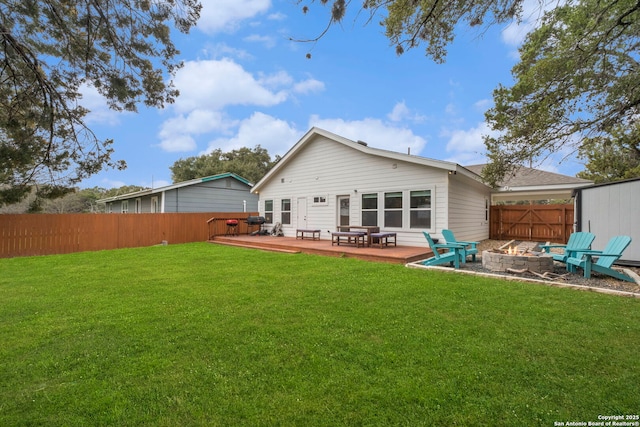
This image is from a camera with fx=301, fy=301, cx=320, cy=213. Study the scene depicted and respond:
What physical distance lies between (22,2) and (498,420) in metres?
6.39

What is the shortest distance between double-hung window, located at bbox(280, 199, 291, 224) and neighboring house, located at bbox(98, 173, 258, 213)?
216 inches

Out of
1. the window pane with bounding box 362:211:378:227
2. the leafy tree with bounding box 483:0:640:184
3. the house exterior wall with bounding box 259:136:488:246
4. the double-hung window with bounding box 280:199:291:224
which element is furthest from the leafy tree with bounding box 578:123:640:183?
the double-hung window with bounding box 280:199:291:224

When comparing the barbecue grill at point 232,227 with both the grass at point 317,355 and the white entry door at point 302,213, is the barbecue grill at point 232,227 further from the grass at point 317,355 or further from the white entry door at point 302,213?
the grass at point 317,355

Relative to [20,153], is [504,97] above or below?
above

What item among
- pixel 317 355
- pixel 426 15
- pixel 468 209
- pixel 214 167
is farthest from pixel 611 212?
pixel 214 167

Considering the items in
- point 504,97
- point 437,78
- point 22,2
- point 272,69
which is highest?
point 272,69

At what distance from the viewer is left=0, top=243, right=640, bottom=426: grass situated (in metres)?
1.98

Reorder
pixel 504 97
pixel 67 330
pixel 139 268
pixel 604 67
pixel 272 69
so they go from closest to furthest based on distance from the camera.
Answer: pixel 67 330, pixel 604 67, pixel 139 268, pixel 504 97, pixel 272 69

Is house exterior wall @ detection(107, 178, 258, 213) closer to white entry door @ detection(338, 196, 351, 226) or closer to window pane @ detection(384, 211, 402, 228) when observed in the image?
white entry door @ detection(338, 196, 351, 226)

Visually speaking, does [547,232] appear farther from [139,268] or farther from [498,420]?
[139,268]

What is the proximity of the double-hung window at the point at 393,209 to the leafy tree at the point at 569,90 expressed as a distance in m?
3.14

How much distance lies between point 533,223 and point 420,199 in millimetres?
7445

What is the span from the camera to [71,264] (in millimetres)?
7922

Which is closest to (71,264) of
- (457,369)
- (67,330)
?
(67,330)
